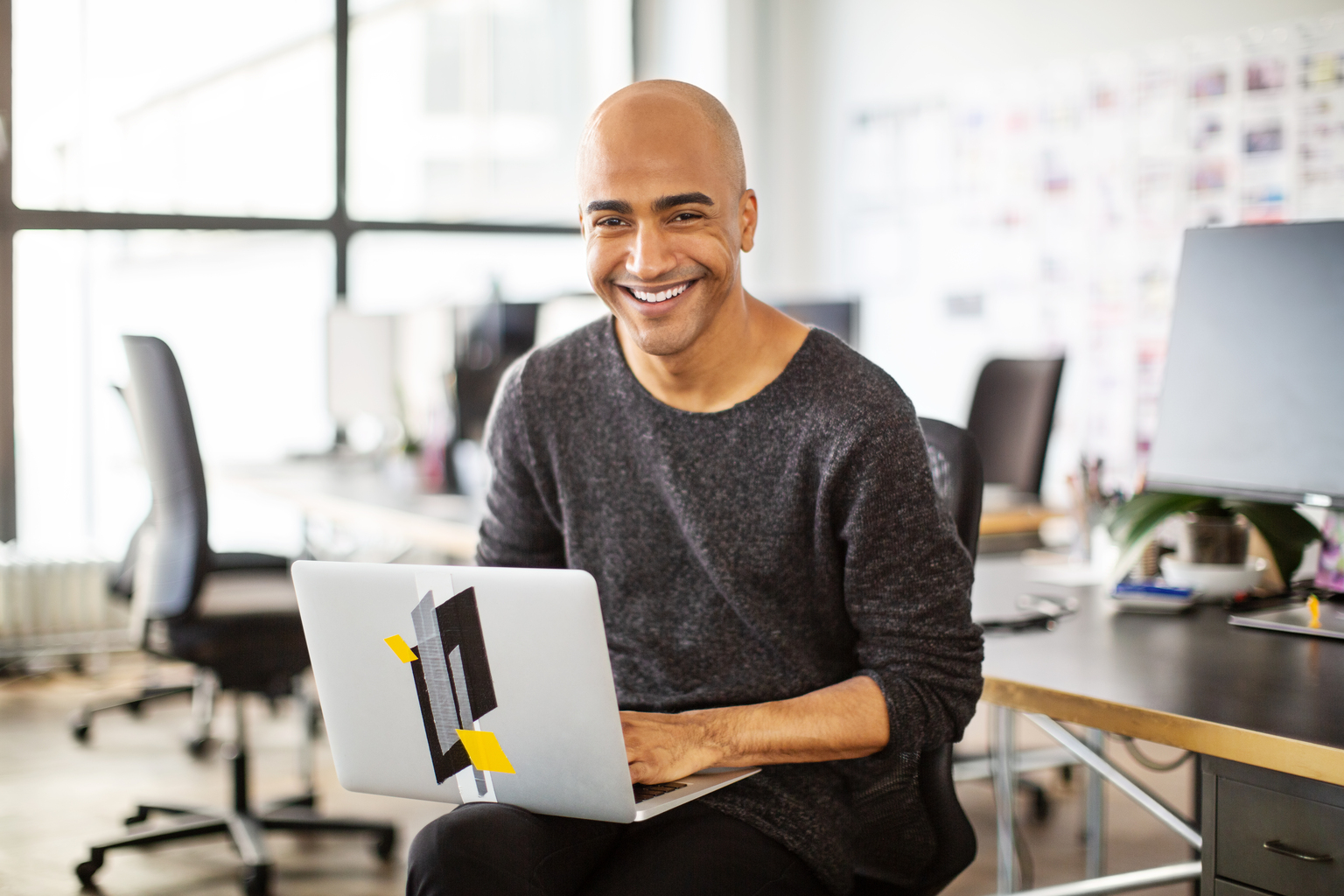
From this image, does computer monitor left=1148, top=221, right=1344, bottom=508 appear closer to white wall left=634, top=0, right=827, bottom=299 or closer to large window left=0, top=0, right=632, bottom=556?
large window left=0, top=0, right=632, bottom=556

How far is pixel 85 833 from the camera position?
9.43 feet

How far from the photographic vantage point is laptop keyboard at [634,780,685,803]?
115cm

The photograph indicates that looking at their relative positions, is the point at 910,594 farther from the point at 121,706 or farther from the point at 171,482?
the point at 121,706

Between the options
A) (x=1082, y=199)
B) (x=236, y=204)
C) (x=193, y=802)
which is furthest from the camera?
(x=236, y=204)

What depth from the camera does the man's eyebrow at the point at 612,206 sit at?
1.31 m

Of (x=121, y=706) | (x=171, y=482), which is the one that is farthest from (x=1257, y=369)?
(x=121, y=706)

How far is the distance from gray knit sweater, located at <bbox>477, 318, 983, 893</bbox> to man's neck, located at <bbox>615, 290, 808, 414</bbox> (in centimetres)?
2

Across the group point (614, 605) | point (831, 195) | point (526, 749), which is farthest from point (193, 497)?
point (831, 195)

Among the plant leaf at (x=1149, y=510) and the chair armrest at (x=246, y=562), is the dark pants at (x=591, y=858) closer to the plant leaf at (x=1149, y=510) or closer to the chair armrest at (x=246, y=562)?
the plant leaf at (x=1149, y=510)

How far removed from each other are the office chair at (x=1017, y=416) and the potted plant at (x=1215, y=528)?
165 centimetres

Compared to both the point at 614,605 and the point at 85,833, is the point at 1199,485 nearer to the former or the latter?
the point at 614,605

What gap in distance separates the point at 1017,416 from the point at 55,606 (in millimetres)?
3275

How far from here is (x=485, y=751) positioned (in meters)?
1.15

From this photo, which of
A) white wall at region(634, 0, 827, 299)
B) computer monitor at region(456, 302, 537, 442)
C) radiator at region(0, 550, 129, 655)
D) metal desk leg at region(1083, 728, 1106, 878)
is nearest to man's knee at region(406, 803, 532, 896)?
metal desk leg at region(1083, 728, 1106, 878)
